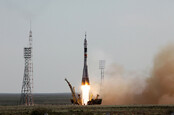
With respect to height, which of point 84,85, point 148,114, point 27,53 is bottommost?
point 148,114

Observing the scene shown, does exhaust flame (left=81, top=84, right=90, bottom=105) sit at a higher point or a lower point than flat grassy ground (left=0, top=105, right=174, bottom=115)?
higher

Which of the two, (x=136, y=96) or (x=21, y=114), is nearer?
(x=21, y=114)

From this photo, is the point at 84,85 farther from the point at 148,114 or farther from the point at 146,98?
the point at 148,114

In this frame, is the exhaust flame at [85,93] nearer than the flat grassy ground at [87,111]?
No

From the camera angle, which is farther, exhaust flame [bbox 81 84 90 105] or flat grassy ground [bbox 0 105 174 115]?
exhaust flame [bbox 81 84 90 105]

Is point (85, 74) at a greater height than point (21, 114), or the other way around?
point (85, 74)

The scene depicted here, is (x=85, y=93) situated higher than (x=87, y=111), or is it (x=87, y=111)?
(x=85, y=93)

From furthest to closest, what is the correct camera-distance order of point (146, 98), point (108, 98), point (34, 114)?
point (108, 98) → point (146, 98) → point (34, 114)

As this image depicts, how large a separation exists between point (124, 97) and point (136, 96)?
8.11 meters

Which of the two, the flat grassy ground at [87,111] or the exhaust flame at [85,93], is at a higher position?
the exhaust flame at [85,93]

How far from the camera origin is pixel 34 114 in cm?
6056

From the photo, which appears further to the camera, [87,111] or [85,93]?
[85,93]

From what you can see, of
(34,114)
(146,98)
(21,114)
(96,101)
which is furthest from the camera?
(146,98)

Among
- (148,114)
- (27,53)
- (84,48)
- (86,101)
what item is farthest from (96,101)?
(148,114)
